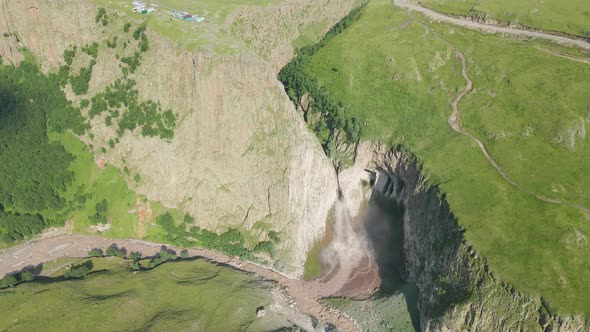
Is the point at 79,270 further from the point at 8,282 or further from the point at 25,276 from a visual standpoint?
the point at 8,282

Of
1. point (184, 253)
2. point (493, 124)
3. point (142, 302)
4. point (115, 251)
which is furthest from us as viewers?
point (184, 253)

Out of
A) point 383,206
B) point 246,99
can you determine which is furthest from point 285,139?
point 383,206

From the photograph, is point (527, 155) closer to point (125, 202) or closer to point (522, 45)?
point (522, 45)

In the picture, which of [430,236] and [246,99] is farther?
[246,99]

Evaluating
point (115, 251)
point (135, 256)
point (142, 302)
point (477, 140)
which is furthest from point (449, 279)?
point (115, 251)

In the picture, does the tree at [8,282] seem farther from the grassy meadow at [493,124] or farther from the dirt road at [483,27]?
the dirt road at [483,27]

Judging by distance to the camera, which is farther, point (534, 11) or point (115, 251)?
point (534, 11)

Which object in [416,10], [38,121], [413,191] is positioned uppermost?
[416,10]
